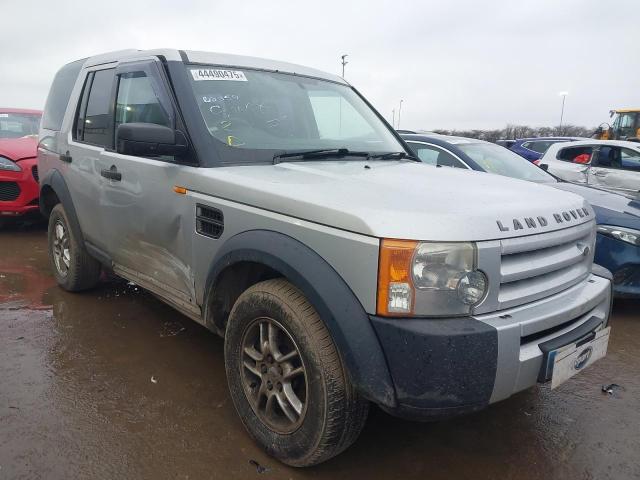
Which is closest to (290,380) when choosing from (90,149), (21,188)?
(90,149)

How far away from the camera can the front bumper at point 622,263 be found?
416 cm

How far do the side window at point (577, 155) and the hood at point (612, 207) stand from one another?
3.50 m

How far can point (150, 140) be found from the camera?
2.58 m

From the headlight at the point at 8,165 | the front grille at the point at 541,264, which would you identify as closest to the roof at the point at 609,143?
the front grille at the point at 541,264

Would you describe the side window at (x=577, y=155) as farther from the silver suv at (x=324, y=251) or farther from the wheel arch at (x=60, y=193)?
the wheel arch at (x=60, y=193)

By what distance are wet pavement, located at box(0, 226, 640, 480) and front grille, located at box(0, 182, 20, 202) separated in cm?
357

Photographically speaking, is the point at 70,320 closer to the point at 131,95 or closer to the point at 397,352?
the point at 131,95

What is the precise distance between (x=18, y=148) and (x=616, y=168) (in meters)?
8.90

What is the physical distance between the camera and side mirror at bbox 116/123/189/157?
8.36ft

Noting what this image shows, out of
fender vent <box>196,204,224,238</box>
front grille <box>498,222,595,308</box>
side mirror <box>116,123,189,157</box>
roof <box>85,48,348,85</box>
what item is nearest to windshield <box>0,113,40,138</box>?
roof <box>85,48,348,85</box>

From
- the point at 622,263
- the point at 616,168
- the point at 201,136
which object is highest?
the point at 201,136

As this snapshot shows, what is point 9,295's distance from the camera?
4.58m

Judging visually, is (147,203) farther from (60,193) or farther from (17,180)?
(17,180)

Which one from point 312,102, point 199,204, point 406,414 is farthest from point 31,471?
point 312,102
